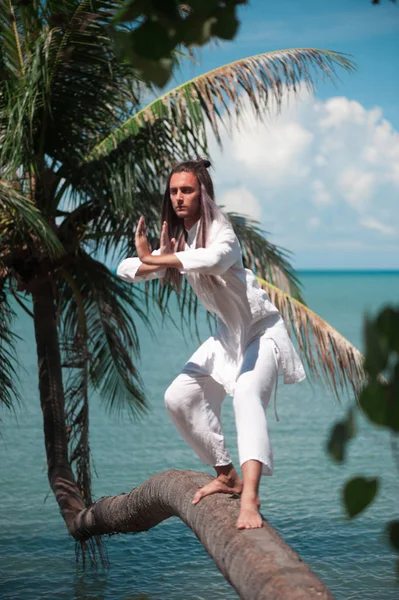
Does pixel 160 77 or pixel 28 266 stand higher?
pixel 28 266

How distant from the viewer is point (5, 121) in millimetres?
7562

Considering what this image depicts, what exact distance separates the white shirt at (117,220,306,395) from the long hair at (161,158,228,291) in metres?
0.03

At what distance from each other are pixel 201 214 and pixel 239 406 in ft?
2.91

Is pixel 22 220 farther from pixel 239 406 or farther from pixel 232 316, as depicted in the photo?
pixel 239 406

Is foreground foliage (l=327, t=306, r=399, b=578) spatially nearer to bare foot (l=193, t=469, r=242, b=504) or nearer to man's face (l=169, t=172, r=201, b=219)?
bare foot (l=193, t=469, r=242, b=504)

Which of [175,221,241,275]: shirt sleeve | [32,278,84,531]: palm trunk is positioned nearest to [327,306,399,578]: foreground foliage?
[175,221,241,275]: shirt sleeve

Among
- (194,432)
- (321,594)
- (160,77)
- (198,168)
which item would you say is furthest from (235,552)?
(160,77)

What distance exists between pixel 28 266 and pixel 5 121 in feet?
4.23

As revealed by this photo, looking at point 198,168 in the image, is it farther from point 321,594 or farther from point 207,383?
point 321,594

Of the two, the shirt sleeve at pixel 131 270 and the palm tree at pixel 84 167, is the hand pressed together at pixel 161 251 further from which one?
the palm tree at pixel 84 167

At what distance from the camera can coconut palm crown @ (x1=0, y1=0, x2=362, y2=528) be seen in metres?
7.21

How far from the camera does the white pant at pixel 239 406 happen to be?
356cm

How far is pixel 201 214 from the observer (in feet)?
12.8

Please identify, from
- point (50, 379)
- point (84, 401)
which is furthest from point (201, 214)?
point (84, 401)
